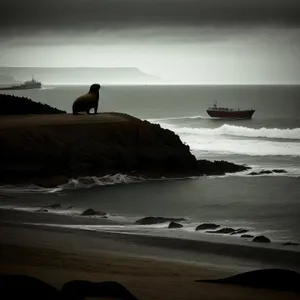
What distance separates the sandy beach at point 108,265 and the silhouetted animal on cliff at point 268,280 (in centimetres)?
3

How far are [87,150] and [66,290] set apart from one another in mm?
1411

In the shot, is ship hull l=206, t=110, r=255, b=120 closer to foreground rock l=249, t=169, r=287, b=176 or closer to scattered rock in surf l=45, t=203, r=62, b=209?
foreground rock l=249, t=169, r=287, b=176

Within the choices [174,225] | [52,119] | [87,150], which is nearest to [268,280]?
[174,225]

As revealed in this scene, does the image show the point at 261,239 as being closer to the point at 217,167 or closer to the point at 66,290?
the point at 217,167

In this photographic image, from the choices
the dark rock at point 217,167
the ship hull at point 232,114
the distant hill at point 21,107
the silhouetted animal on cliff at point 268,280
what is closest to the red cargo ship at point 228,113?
the ship hull at point 232,114

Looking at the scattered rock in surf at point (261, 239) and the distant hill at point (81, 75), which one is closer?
the scattered rock in surf at point (261, 239)

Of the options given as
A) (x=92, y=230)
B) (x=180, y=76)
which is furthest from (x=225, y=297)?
(x=180, y=76)

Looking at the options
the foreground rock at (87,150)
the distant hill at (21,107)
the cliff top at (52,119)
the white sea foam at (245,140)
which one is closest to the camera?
the white sea foam at (245,140)

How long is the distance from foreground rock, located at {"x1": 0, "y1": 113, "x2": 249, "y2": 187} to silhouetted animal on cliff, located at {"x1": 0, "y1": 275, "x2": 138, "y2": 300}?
0.90 m

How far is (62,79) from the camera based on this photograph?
3.40 meters

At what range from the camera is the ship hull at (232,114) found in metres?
3.16

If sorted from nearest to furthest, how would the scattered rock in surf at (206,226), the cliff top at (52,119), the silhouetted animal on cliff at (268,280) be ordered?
the silhouetted animal on cliff at (268,280) < the scattered rock in surf at (206,226) < the cliff top at (52,119)

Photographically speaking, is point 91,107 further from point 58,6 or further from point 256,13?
point 256,13

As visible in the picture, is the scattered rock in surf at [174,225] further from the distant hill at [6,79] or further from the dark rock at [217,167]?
the distant hill at [6,79]
